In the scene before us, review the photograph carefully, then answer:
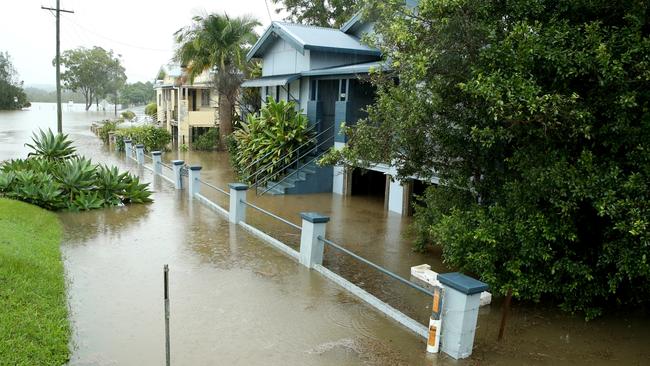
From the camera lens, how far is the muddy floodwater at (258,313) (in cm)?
631

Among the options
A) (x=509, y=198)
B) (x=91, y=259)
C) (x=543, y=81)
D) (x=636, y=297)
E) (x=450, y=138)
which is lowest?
(x=91, y=259)

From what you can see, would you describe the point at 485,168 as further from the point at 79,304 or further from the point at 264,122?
the point at 264,122

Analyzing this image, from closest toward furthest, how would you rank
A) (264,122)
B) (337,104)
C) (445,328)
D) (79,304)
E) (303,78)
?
(445,328), (79,304), (337,104), (264,122), (303,78)

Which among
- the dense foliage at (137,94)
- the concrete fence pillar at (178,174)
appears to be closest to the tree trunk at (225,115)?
the concrete fence pillar at (178,174)

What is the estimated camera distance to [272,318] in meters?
7.29


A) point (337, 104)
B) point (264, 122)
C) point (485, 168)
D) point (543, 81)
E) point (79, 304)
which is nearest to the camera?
point (543, 81)

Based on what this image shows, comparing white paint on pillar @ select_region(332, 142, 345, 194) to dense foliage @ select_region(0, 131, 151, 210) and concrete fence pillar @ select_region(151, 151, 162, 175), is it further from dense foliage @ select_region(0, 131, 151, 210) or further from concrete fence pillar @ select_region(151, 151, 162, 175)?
concrete fence pillar @ select_region(151, 151, 162, 175)

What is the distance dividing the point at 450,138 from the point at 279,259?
393cm

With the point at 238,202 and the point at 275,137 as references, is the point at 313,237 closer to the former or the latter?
the point at 238,202

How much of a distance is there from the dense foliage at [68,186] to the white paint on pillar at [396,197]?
7121 millimetres

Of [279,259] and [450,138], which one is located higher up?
[450,138]

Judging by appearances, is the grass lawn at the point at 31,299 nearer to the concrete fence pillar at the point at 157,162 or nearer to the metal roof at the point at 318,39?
the concrete fence pillar at the point at 157,162

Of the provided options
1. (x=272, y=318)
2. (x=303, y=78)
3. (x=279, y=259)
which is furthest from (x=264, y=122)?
(x=272, y=318)

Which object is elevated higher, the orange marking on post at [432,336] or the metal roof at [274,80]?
the metal roof at [274,80]
